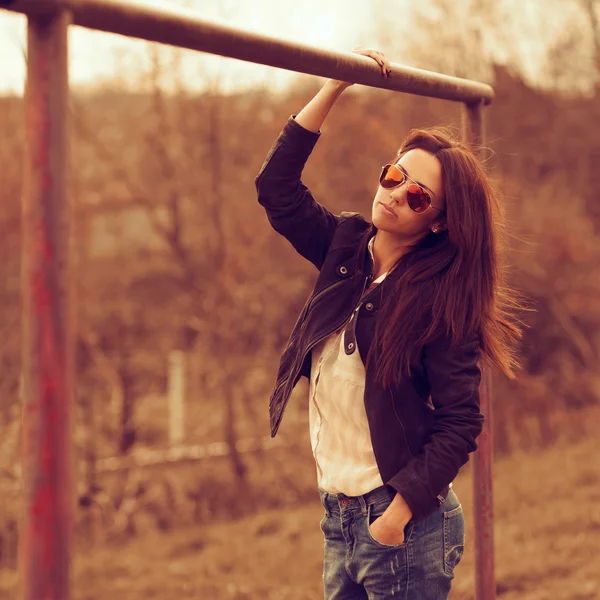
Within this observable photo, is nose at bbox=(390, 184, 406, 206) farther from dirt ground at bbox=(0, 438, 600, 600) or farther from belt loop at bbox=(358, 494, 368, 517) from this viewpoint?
dirt ground at bbox=(0, 438, 600, 600)

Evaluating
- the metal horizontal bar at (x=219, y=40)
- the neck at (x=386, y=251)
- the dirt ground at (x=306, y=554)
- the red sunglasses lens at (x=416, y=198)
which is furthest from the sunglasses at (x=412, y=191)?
the dirt ground at (x=306, y=554)

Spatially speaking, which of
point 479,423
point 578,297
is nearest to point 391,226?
point 479,423

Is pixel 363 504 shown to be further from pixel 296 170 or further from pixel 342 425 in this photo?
pixel 296 170

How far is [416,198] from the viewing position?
1857mm

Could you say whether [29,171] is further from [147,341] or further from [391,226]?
[147,341]

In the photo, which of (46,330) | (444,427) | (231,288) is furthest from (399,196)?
(231,288)

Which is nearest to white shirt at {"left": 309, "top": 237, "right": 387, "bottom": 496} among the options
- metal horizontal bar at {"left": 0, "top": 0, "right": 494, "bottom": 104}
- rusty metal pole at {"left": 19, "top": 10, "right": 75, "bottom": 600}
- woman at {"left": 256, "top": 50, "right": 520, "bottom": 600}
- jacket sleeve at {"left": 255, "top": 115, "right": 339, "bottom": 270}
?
woman at {"left": 256, "top": 50, "right": 520, "bottom": 600}

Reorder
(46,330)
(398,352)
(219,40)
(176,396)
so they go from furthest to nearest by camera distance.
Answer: (176,396) → (398,352) → (219,40) → (46,330)

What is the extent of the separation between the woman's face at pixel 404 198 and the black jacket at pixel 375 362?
0.10 meters

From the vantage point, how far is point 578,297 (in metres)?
10.9

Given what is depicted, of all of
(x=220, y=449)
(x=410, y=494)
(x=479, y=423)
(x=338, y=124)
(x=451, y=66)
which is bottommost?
(x=220, y=449)

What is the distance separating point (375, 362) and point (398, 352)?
0.05 metres

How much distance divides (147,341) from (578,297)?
212 inches

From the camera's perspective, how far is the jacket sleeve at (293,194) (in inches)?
75.9
